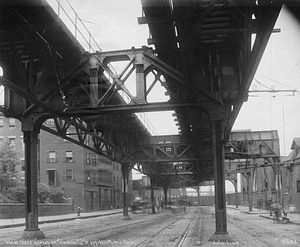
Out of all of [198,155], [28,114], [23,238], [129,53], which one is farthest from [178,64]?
[198,155]

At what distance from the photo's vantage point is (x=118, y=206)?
8331 cm

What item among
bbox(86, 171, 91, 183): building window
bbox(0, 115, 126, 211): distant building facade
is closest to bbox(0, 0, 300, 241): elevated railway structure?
bbox(0, 115, 126, 211): distant building facade

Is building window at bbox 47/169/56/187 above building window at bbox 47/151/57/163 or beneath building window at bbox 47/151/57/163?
beneath

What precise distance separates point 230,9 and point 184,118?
15.0 meters

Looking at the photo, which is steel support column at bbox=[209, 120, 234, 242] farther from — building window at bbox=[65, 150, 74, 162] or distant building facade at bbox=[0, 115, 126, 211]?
building window at bbox=[65, 150, 74, 162]

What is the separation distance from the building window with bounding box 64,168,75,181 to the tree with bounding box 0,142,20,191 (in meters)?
13.5

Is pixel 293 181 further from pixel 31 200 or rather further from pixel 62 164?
pixel 31 200

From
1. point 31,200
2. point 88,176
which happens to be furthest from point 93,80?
point 88,176

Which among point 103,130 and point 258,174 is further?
point 258,174

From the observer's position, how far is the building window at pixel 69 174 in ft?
213

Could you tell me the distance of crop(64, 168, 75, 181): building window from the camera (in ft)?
213

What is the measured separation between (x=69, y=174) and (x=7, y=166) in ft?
50.8

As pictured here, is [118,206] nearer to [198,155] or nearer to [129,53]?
[198,155]

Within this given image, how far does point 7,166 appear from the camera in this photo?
165ft
